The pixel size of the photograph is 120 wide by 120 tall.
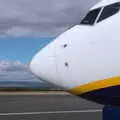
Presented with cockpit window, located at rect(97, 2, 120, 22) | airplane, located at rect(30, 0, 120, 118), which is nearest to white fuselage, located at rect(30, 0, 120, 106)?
airplane, located at rect(30, 0, 120, 118)

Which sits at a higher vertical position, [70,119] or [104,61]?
[104,61]

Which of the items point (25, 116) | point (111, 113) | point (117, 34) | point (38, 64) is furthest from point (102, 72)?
point (25, 116)

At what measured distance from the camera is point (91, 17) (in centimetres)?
938

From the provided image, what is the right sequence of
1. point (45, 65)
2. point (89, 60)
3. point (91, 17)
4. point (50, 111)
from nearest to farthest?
point (89, 60) → point (45, 65) → point (91, 17) → point (50, 111)

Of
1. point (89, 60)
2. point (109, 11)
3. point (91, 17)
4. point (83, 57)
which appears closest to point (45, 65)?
point (83, 57)

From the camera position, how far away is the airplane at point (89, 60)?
849 centimetres

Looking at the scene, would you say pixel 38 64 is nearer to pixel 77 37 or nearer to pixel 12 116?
pixel 77 37

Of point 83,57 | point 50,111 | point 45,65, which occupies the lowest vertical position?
point 50,111

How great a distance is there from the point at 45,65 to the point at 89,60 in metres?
0.90

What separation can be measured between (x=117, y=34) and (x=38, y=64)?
1.70 m

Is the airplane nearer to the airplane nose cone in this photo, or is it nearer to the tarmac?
the airplane nose cone

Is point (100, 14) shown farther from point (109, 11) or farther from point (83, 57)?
Result: point (83, 57)

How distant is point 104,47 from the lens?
28.2 feet

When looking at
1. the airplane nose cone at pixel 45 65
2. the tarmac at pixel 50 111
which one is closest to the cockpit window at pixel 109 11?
the airplane nose cone at pixel 45 65
